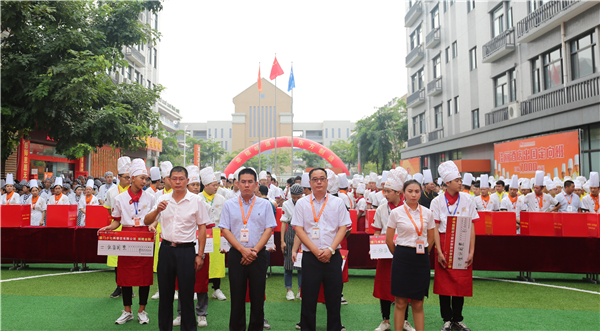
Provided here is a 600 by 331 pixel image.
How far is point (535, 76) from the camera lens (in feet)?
53.9

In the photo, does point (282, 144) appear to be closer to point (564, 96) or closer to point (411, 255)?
point (564, 96)

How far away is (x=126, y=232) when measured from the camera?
15.1 feet

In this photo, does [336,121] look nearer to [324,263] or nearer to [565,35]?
[565,35]

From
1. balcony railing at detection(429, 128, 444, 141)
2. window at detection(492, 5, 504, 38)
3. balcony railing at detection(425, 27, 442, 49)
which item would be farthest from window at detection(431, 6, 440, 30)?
window at detection(492, 5, 504, 38)

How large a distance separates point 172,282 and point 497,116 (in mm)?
18790

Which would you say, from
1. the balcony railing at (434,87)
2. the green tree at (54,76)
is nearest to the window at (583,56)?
the balcony railing at (434,87)

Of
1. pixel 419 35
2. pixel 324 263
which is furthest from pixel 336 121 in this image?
pixel 324 263

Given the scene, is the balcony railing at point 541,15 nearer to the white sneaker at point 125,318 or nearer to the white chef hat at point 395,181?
the white chef hat at point 395,181

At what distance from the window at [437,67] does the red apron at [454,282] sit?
2385 centimetres

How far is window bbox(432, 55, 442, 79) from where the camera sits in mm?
26344

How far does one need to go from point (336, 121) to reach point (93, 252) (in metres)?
85.6

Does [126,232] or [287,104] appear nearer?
[126,232]

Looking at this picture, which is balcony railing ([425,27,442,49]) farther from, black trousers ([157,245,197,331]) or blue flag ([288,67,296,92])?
black trousers ([157,245,197,331])

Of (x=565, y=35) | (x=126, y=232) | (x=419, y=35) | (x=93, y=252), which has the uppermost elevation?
(x=419, y=35)
